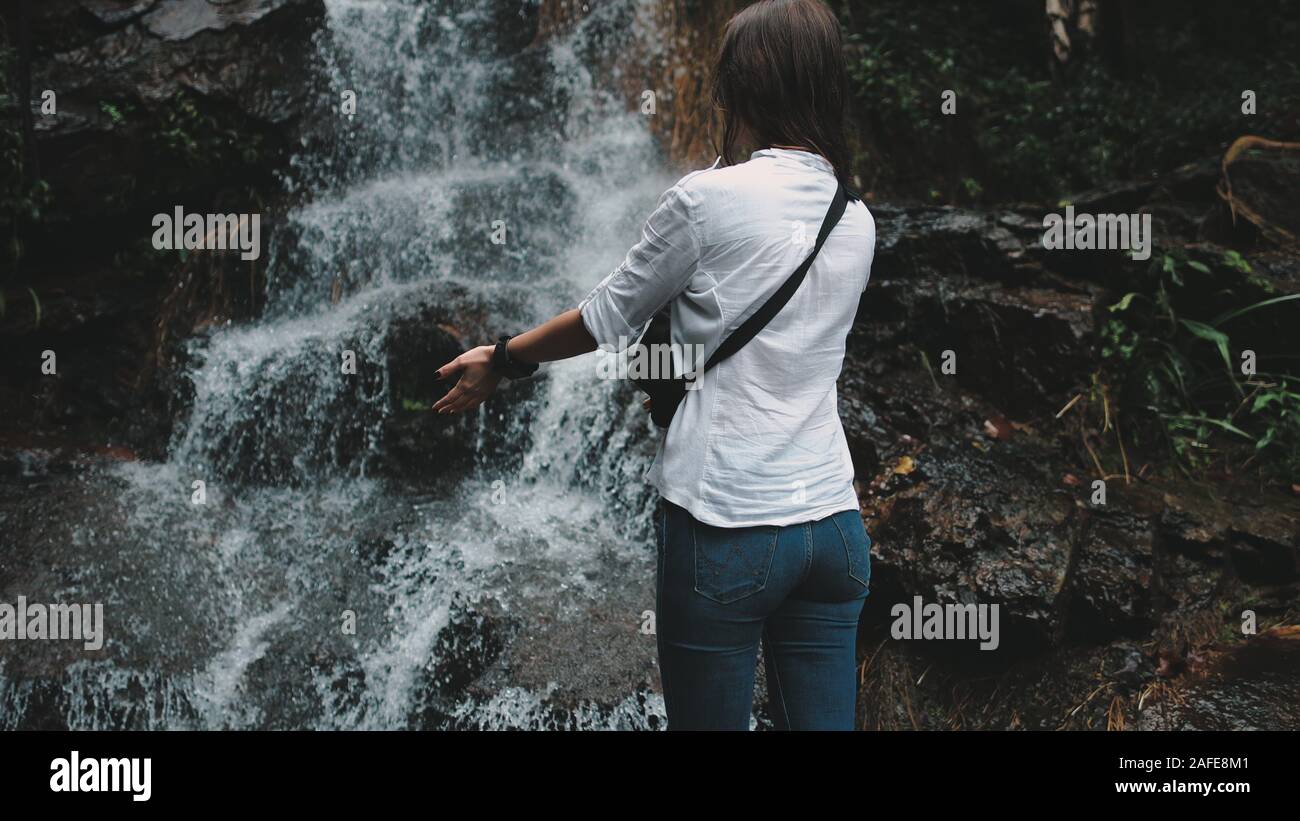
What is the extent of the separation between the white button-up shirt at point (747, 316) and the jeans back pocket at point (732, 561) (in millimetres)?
22

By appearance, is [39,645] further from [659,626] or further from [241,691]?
[659,626]

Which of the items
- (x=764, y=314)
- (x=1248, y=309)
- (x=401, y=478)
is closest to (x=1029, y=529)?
(x=1248, y=309)

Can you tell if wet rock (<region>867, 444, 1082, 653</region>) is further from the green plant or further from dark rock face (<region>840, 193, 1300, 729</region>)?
the green plant

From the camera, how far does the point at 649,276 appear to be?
1.62 metres

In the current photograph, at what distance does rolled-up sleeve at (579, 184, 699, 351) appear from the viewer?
1585 mm

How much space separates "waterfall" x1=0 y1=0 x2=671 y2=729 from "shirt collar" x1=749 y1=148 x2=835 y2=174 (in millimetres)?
2618

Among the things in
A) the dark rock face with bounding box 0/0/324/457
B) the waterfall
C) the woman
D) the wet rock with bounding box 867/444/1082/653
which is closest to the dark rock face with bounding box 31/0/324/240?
the dark rock face with bounding box 0/0/324/457

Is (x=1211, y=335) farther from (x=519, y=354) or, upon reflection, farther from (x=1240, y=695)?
(x=519, y=354)

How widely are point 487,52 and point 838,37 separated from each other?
6651 mm

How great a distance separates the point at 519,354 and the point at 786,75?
66 centimetres

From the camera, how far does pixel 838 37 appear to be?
167 centimetres

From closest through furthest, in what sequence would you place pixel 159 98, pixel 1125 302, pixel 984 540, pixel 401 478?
1. pixel 984 540
2. pixel 1125 302
3. pixel 401 478
4. pixel 159 98
